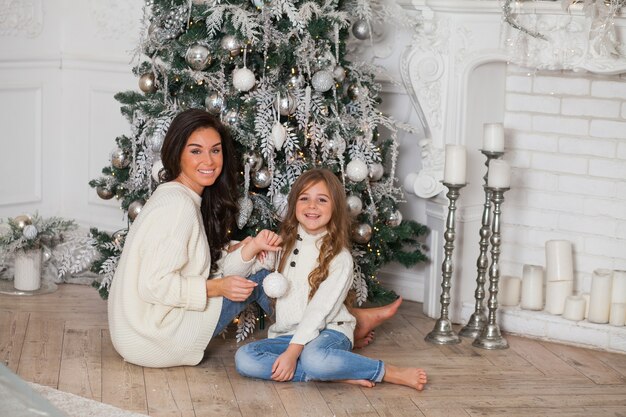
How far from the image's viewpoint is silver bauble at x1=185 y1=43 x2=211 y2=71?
3721mm

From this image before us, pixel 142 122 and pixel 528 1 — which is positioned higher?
pixel 528 1

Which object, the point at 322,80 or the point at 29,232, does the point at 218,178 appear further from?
the point at 29,232

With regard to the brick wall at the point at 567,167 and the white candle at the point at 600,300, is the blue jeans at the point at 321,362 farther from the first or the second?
the brick wall at the point at 567,167

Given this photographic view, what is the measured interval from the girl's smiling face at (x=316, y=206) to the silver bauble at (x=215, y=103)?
0.45 metres

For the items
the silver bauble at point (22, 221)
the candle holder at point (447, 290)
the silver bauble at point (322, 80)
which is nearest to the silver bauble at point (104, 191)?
the silver bauble at point (22, 221)

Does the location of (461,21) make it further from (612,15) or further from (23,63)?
(23,63)

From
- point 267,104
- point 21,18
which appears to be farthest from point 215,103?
point 21,18

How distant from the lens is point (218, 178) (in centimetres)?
374

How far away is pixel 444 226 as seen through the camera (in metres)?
4.35

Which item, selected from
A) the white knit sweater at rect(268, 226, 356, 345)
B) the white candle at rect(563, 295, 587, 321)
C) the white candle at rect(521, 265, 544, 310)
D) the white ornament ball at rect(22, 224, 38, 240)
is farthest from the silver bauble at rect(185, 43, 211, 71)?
the white candle at rect(563, 295, 587, 321)

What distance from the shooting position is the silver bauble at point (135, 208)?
12.8ft

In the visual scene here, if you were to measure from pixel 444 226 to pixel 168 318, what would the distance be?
4.27 ft

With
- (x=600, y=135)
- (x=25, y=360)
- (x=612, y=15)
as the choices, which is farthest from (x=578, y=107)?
(x=25, y=360)

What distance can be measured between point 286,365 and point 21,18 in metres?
2.47
